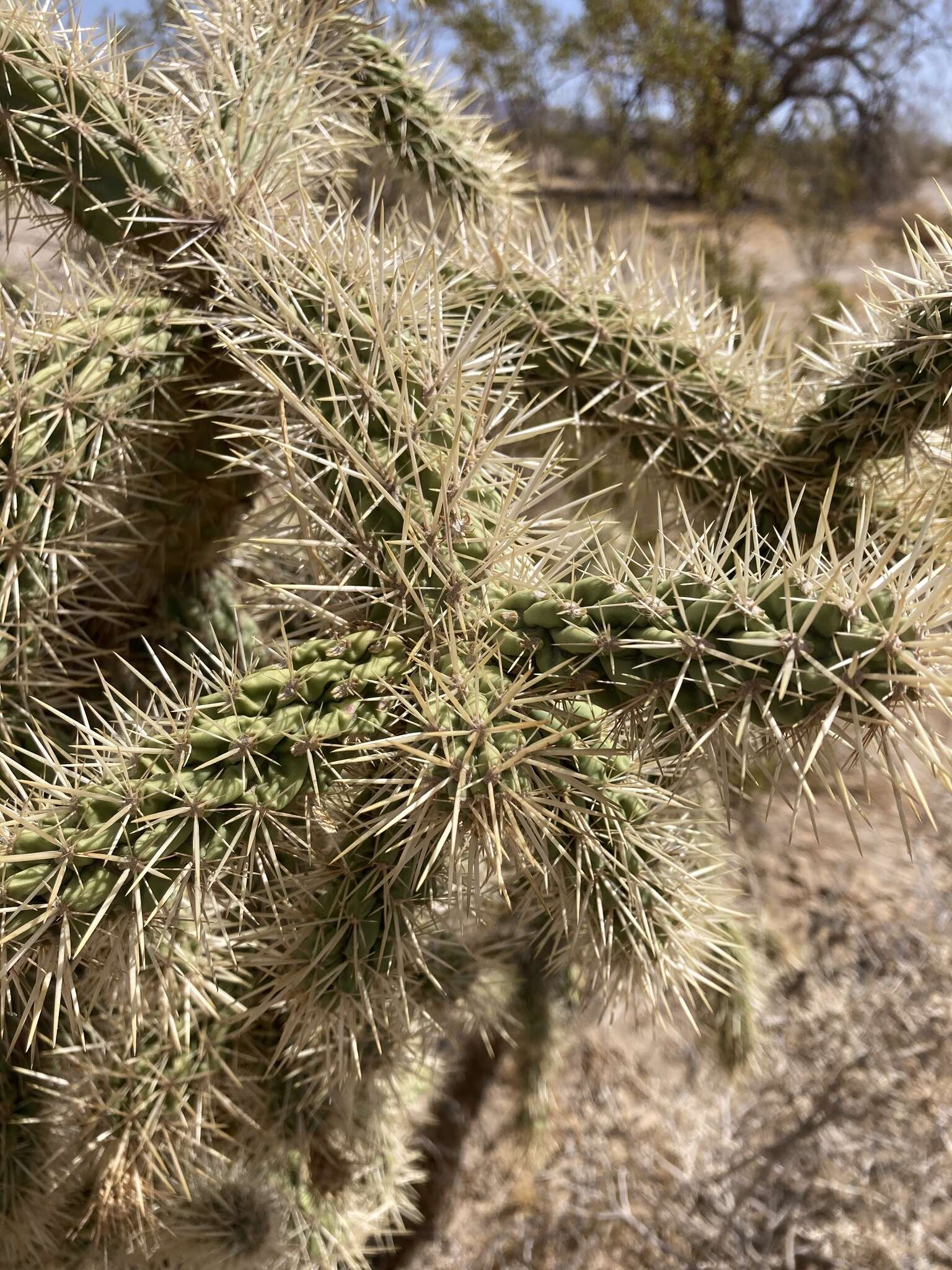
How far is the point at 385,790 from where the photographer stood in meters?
1.18

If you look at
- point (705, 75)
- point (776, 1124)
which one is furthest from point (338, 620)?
point (705, 75)

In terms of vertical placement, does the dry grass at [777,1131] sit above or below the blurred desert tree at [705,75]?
below

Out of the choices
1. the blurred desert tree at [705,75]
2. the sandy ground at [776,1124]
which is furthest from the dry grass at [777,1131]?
the blurred desert tree at [705,75]

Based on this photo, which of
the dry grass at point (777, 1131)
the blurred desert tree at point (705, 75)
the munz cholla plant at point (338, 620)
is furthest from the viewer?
the blurred desert tree at point (705, 75)

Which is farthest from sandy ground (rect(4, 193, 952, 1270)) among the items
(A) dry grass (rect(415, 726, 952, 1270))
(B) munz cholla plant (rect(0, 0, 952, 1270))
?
(B) munz cholla plant (rect(0, 0, 952, 1270))

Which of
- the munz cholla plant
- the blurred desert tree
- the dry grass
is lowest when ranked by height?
the dry grass

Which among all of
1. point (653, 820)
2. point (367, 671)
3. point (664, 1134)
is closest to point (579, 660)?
point (367, 671)

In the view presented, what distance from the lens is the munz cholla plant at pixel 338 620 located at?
3.55 feet

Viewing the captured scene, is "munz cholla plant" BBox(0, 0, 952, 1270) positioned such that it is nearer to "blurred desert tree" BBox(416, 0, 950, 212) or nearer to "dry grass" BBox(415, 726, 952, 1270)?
"dry grass" BBox(415, 726, 952, 1270)

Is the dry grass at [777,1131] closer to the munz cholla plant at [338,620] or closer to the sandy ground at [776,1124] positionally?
the sandy ground at [776,1124]

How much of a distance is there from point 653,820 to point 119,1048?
112 cm

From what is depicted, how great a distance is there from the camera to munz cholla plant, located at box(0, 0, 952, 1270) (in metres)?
1.08

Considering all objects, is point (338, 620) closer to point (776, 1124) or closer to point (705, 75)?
point (776, 1124)

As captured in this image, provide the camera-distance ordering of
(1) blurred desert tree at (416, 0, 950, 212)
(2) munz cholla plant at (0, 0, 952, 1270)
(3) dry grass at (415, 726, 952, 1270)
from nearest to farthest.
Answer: (2) munz cholla plant at (0, 0, 952, 1270) → (3) dry grass at (415, 726, 952, 1270) → (1) blurred desert tree at (416, 0, 950, 212)
